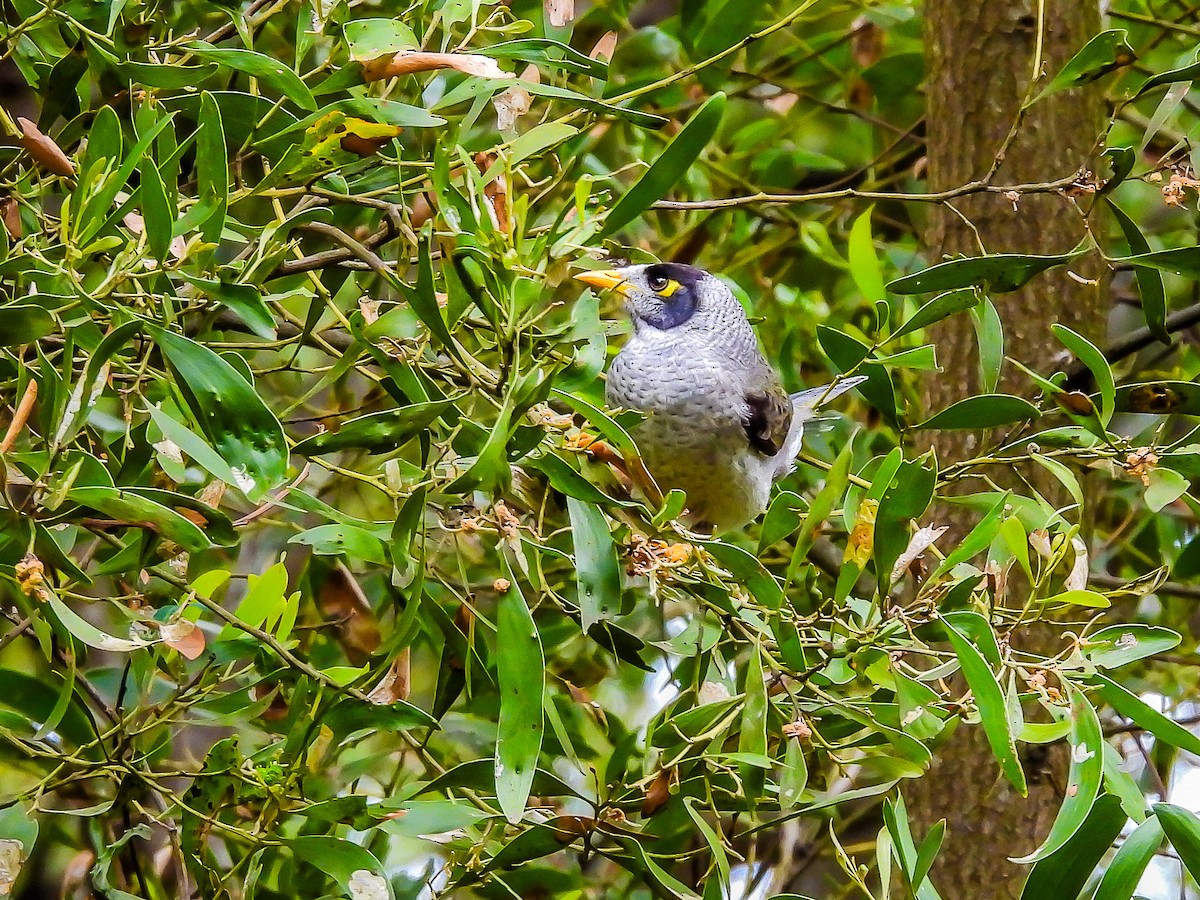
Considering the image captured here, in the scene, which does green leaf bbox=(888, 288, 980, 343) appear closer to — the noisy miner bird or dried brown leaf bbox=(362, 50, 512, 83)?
dried brown leaf bbox=(362, 50, 512, 83)

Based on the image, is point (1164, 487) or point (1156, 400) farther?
point (1156, 400)

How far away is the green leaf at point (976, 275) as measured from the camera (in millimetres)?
1350

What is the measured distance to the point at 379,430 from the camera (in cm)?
114

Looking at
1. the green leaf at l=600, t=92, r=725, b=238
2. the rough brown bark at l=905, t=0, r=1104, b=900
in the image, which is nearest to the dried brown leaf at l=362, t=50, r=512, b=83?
the green leaf at l=600, t=92, r=725, b=238

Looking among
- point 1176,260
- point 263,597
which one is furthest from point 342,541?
point 1176,260

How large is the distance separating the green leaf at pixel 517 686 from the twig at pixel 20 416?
1.30 feet

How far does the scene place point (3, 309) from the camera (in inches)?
42.1

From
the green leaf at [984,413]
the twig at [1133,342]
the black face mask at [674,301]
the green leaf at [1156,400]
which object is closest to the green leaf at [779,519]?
the green leaf at [984,413]

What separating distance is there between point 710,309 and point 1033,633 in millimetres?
746

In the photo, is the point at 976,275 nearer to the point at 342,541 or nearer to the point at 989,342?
the point at 989,342

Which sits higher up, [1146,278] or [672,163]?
[672,163]

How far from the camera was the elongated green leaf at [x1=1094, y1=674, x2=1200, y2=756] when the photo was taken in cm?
121

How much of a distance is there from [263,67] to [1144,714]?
95 cm

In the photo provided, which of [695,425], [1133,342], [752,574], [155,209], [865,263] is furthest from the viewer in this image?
[695,425]
